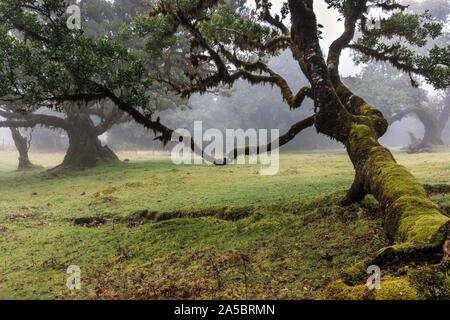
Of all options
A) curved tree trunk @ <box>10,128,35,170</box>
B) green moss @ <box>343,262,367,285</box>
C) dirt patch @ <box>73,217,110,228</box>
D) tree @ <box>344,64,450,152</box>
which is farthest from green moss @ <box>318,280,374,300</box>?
tree @ <box>344,64,450,152</box>

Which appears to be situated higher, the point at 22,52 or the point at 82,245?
the point at 22,52

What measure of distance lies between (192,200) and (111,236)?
3.64 metres

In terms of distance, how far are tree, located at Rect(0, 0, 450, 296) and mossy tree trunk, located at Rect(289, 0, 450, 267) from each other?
0.5 inches

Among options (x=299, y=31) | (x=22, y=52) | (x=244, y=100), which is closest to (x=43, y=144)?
(x=244, y=100)

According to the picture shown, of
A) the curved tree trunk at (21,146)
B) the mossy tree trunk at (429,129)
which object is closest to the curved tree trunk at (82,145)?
the curved tree trunk at (21,146)

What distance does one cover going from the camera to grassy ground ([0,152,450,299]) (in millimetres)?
4367

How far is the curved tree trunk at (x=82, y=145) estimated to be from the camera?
875 inches

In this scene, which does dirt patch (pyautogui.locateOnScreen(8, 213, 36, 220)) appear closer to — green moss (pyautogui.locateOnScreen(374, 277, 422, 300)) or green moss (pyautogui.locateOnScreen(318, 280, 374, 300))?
green moss (pyautogui.locateOnScreen(318, 280, 374, 300))

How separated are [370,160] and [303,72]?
3.13 metres

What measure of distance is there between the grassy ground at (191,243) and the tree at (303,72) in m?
0.89
